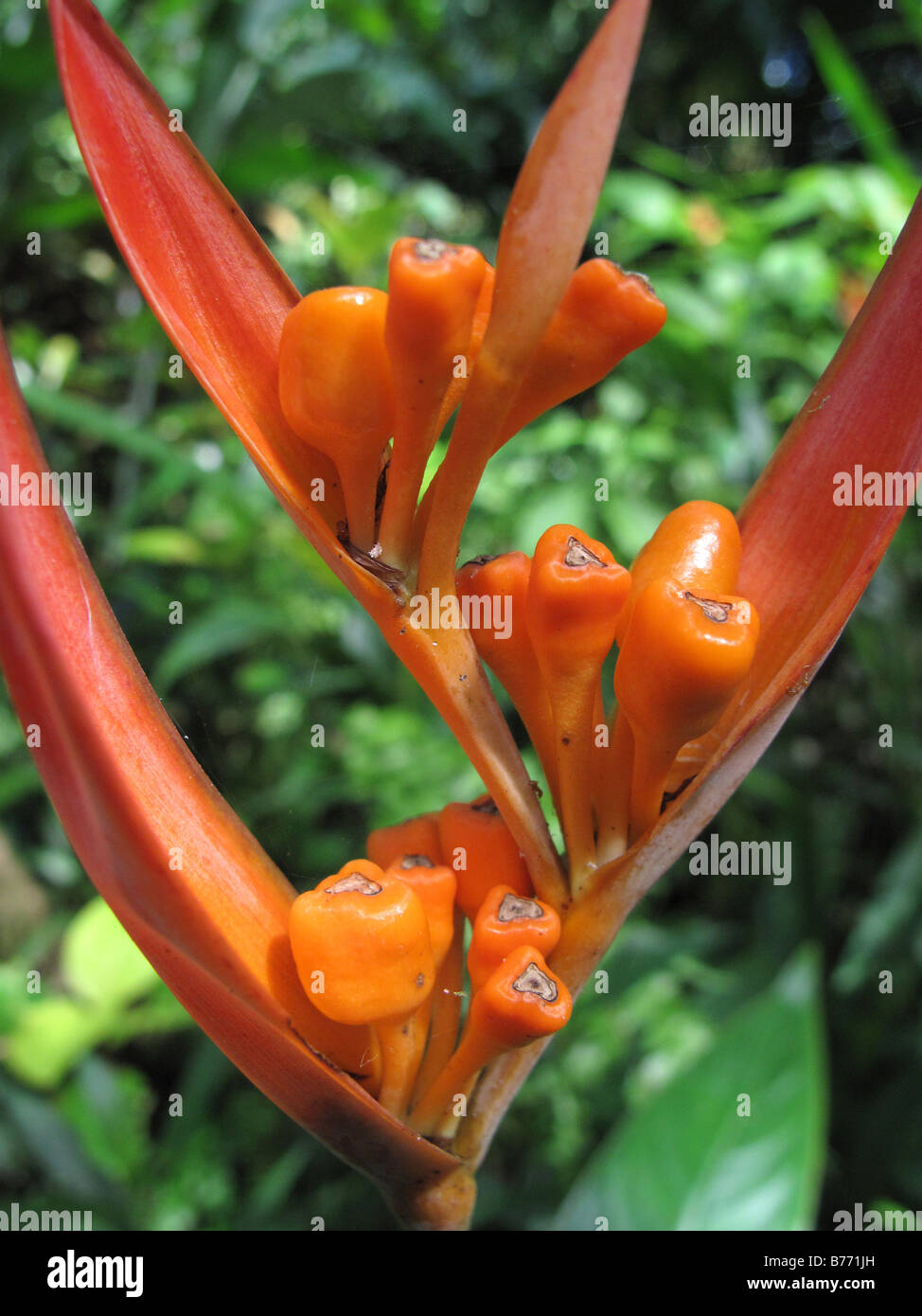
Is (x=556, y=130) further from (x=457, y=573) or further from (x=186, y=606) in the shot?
(x=186, y=606)

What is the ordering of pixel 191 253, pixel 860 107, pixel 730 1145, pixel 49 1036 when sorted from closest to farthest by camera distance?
pixel 191 253 → pixel 730 1145 → pixel 860 107 → pixel 49 1036

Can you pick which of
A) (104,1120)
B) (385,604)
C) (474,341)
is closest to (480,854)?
(385,604)

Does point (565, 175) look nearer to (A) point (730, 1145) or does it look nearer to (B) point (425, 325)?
(B) point (425, 325)

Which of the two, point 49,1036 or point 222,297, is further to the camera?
point 49,1036

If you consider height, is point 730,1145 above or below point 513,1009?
below
